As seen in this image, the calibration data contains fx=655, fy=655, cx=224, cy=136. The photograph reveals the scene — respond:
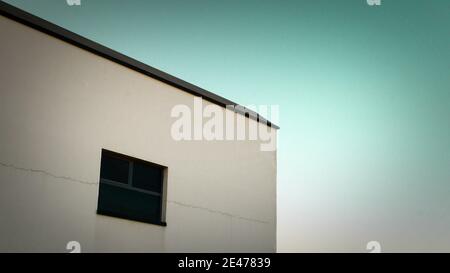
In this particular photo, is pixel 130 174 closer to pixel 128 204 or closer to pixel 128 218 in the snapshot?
pixel 128 204

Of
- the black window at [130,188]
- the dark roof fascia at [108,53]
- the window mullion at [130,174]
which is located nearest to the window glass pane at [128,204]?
the black window at [130,188]

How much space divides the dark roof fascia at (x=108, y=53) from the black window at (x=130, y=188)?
1699 millimetres

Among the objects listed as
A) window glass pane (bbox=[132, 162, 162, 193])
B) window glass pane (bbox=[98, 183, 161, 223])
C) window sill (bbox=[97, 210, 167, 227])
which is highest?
window glass pane (bbox=[132, 162, 162, 193])

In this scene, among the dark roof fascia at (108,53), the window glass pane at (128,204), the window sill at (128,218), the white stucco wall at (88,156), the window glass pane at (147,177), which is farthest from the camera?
the window glass pane at (147,177)

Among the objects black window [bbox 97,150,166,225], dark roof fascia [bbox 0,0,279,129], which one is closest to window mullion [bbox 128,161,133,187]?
black window [bbox 97,150,166,225]

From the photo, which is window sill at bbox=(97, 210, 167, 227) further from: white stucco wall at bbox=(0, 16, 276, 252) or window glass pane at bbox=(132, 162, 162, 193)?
window glass pane at bbox=(132, 162, 162, 193)

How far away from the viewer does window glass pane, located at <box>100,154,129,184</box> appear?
1166 centimetres

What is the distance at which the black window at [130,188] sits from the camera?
457 inches

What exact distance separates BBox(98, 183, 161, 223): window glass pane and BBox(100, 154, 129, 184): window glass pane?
0.16m

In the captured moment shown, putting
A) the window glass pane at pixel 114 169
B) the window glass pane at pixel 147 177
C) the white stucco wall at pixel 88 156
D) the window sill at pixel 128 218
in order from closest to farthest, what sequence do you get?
the white stucco wall at pixel 88 156, the window sill at pixel 128 218, the window glass pane at pixel 114 169, the window glass pane at pixel 147 177

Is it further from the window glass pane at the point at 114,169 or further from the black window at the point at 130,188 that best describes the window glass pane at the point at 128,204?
the window glass pane at the point at 114,169

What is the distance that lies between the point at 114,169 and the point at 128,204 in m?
0.71

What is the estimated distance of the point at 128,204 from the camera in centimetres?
1199

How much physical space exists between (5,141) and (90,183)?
1734mm
